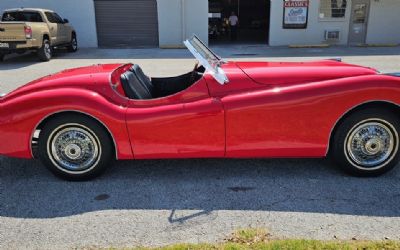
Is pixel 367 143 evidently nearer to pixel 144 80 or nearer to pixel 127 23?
pixel 144 80

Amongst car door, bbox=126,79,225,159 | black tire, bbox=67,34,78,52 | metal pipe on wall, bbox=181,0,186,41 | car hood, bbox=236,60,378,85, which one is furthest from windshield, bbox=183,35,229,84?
metal pipe on wall, bbox=181,0,186,41

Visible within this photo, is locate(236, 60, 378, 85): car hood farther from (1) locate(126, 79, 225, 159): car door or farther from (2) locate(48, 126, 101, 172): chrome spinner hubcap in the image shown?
(2) locate(48, 126, 101, 172): chrome spinner hubcap

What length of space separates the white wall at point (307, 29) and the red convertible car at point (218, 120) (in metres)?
15.2

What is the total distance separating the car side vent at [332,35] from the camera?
18438 millimetres

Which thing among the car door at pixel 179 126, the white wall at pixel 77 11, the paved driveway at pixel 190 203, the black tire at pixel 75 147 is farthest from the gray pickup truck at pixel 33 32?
the car door at pixel 179 126

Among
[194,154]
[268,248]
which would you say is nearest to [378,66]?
[194,154]

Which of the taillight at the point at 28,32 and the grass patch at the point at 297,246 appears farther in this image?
the taillight at the point at 28,32

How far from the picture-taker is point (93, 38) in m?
18.8

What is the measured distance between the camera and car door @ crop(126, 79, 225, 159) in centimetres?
374

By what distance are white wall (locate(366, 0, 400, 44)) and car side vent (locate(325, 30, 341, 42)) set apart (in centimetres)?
147

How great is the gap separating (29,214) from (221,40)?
1901 cm

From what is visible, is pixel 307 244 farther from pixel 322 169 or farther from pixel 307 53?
pixel 307 53

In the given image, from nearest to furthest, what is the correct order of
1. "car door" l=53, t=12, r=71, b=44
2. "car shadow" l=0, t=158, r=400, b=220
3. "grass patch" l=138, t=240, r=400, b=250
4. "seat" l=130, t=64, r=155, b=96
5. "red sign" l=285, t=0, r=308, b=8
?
"grass patch" l=138, t=240, r=400, b=250 < "car shadow" l=0, t=158, r=400, b=220 < "seat" l=130, t=64, r=155, b=96 < "car door" l=53, t=12, r=71, b=44 < "red sign" l=285, t=0, r=308, b=8

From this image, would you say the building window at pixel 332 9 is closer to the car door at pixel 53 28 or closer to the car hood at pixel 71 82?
the car door at pixel 53 28
